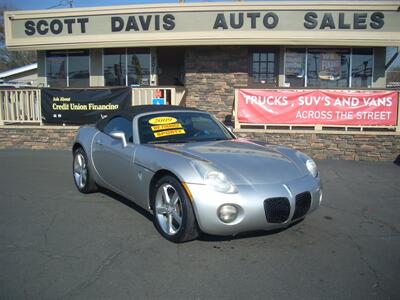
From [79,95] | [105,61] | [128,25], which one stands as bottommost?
[79,95]

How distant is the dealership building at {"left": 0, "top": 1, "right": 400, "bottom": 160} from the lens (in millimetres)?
12406

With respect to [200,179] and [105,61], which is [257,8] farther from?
[200,179]

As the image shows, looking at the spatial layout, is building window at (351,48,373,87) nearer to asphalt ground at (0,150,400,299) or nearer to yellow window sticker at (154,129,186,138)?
asphalt ground at (0,150,400,299)

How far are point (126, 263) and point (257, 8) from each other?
1057 centimetres

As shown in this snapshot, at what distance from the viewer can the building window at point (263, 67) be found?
44.9 ft

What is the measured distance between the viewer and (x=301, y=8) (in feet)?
41.0

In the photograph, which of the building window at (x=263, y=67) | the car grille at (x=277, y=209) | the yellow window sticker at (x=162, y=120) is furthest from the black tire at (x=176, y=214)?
the building window at (x=263, y=67)

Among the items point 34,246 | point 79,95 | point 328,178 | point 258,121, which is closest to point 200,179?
point 34,246

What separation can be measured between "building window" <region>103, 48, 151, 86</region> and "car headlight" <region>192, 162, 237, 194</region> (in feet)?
36.0

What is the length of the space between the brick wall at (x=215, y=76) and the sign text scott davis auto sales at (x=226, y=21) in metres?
0.98

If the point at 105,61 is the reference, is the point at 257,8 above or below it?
above

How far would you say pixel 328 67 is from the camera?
13617 mm

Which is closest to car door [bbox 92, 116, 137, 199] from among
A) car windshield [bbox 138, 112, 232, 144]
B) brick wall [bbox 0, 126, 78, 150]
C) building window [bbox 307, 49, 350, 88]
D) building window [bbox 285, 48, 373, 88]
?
car windshield [bbox 138, 112, 232, 144]

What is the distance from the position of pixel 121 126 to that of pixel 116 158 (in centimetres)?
55
